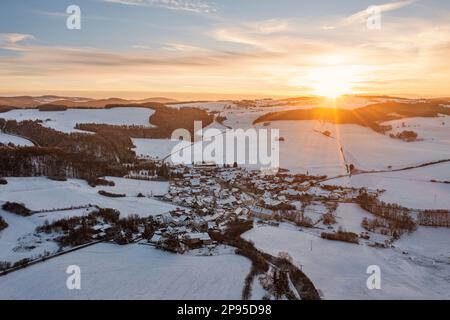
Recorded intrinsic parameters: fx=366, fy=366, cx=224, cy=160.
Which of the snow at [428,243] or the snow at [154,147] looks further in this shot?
the snow at [154,147]

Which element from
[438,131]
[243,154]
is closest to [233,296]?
[243,154]

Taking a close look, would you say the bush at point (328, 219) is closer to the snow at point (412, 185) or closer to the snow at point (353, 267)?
the snow at point (353, 267)

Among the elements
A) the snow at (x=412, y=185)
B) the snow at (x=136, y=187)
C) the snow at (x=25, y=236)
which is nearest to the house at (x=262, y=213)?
the snow at (x=136, y=187)

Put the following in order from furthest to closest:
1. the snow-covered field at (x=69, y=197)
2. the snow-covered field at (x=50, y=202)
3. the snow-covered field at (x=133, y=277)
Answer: the snow-covered field at (x=69, y=197) < the snow-covered field at (x=50, y=202) < the snow-covered field at (x=133, y=277)

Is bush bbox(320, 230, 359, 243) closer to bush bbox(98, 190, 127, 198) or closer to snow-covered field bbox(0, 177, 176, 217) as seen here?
snow-covered field bbox(0, 177, 176, 217)

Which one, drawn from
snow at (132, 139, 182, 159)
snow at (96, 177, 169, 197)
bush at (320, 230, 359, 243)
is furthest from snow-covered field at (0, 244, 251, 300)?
snow at (132, 139, 182, 159)

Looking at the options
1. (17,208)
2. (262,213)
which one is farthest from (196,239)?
(17,208)

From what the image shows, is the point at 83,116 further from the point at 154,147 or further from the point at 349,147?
the point at 349,147

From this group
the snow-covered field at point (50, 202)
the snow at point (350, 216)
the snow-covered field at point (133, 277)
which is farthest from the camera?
the snow at point (350, 216)
